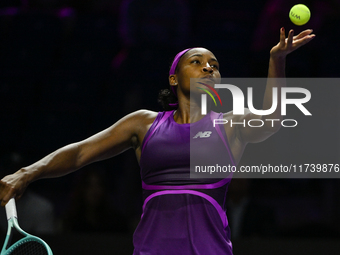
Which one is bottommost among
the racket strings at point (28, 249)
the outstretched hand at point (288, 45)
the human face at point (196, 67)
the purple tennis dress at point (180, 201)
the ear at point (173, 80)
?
the racket strings at point (28, 249)

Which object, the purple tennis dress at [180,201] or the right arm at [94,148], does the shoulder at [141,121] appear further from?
the purple tennis dress at [180,201]

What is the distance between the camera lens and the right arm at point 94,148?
1.75 metres

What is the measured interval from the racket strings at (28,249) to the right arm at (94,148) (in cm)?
27

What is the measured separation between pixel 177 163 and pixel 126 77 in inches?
110

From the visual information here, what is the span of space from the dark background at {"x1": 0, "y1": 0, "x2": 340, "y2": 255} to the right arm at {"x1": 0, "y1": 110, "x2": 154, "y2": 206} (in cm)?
147

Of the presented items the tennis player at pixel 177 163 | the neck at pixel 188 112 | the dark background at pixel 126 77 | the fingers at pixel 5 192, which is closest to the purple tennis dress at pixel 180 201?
the tennis player at pixel 177 163

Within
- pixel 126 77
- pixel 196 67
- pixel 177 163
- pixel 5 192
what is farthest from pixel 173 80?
pixel 126 77

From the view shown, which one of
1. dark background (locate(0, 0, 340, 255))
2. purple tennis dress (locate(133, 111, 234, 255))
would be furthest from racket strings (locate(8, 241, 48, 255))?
dark background (locate(0, 0, 340, 255))

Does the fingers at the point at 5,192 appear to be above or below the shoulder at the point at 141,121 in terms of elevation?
below

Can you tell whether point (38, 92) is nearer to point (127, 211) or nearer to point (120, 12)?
point (120, 12)

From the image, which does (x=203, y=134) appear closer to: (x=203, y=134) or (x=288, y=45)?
(x=203, y=134)

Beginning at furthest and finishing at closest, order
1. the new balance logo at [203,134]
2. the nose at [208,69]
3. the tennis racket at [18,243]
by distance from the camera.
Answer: the nose at [208,69] → the new balance logo at [203,134] → the tennis racket at [18,243]

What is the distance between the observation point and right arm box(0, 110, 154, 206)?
1745 mm

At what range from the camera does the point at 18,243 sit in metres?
1.71
